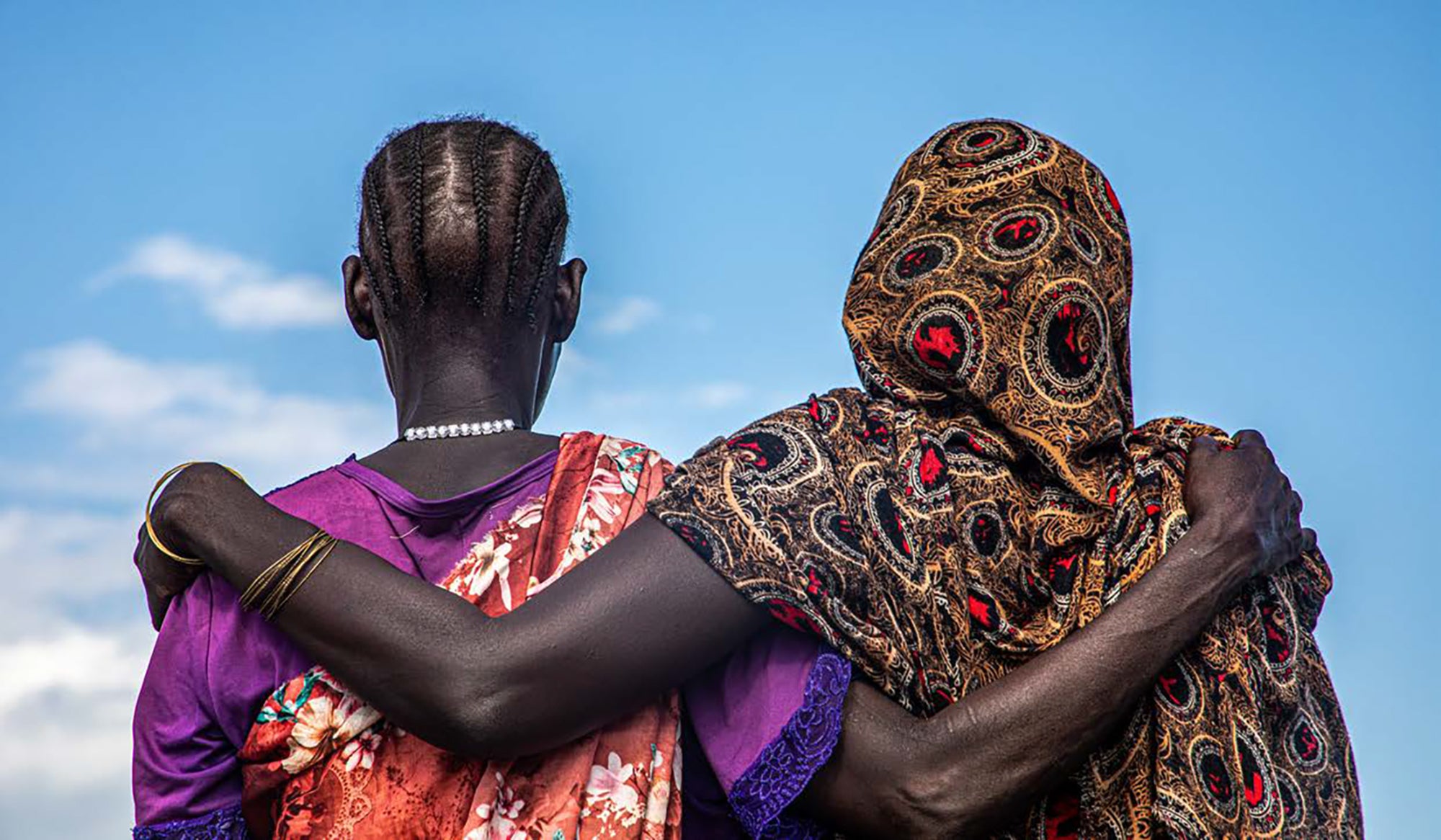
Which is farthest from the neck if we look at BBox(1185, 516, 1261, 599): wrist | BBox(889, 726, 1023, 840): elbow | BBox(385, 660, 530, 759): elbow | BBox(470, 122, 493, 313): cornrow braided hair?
BBox(1185, 516, 1261, 599): wrist

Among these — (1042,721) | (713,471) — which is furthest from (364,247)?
(1042,721)

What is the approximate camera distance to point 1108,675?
3445 mm

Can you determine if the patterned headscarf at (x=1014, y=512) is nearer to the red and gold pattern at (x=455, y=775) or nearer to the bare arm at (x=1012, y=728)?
the bare arm at (x=1012, y=728)

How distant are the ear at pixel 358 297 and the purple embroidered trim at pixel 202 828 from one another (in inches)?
43.1

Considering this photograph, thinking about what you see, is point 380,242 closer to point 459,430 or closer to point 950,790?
point 459,430

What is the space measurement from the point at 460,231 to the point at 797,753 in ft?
4.28

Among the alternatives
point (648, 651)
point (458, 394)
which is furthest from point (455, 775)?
point (458, 394)

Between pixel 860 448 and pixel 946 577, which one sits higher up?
pixel 860 448

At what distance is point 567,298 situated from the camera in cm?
403

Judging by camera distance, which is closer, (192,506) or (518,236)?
(192,506)

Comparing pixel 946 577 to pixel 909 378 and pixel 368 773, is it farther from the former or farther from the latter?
pixel 368 773

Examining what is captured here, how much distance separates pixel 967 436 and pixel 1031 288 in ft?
1.18

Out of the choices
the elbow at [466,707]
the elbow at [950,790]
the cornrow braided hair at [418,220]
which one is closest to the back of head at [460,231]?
the cornrow braided hair at [418,220]

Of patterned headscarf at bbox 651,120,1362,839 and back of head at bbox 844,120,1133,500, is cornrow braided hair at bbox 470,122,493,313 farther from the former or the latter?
back of head at bbox 844,120,1133,500
